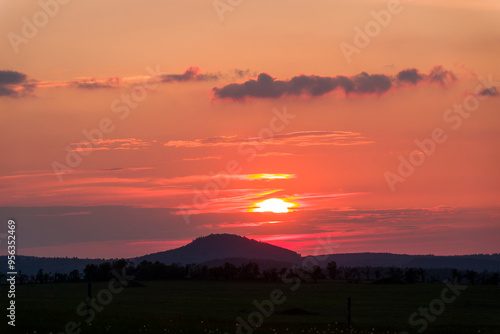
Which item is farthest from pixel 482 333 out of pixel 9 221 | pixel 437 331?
pixel 9 221

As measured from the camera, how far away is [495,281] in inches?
7520

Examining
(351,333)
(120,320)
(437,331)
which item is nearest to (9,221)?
(120,320)

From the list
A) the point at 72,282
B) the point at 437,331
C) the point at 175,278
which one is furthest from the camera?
the point at 175,278

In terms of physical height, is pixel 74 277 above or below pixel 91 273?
below

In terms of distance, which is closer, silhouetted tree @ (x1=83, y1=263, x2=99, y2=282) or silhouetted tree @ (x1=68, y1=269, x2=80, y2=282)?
silhouetted tree @ (x1=68, y1=269, x2=80, y2=282)

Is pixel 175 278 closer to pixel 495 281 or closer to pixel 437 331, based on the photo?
pixel 495 281

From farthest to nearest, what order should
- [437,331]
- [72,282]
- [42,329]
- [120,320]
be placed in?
1. [72,282]
2. [437,331]
3. [120,320]
4. [42,329]

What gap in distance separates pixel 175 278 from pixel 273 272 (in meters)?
28.9

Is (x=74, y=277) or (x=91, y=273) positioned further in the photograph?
(x=91, y=273)

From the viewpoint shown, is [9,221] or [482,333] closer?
[9,221]

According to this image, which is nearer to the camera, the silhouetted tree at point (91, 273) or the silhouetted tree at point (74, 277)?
the silhouetted tree at point (74, 277)

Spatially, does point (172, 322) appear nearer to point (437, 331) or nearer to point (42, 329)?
point (42, 329)

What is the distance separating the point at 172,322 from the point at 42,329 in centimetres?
773

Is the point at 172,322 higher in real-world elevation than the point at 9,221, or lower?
lower
